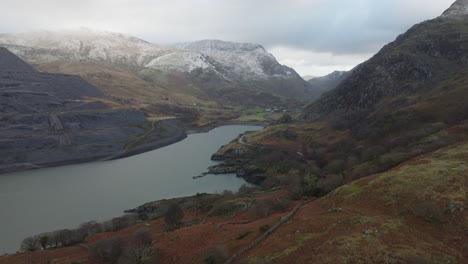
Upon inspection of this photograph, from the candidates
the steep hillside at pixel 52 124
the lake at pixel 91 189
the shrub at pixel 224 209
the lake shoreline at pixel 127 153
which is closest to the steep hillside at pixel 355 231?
the shrub at pixel 224 209

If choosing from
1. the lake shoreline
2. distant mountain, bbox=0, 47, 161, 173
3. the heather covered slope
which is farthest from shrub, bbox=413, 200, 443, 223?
distant mountain, bbox=0, 47, 161, 173

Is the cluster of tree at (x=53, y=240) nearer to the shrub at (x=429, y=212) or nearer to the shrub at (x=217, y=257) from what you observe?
the shrub at (x=217, y=257)

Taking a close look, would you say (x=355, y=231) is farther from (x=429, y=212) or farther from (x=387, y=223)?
(x=429, y=212)

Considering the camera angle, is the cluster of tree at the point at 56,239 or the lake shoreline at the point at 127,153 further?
the lake shoreline at the point at 127,153

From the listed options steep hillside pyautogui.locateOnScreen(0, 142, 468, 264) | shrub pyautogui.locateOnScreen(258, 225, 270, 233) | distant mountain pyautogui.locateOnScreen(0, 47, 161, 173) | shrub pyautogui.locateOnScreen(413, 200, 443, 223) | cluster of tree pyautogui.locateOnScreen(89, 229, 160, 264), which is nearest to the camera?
steep hillside pyautogui.locateOnScreen(0, 142, 468, 264)

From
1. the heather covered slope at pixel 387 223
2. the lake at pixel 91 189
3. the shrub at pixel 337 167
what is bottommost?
the lake at pixel 91 189

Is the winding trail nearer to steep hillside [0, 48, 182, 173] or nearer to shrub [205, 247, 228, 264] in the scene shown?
shrub [205, 247, 228, 264]

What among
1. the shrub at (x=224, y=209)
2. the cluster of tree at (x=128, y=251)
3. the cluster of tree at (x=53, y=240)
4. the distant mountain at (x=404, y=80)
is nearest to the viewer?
the cluster of tree at (x=128, y=251)
